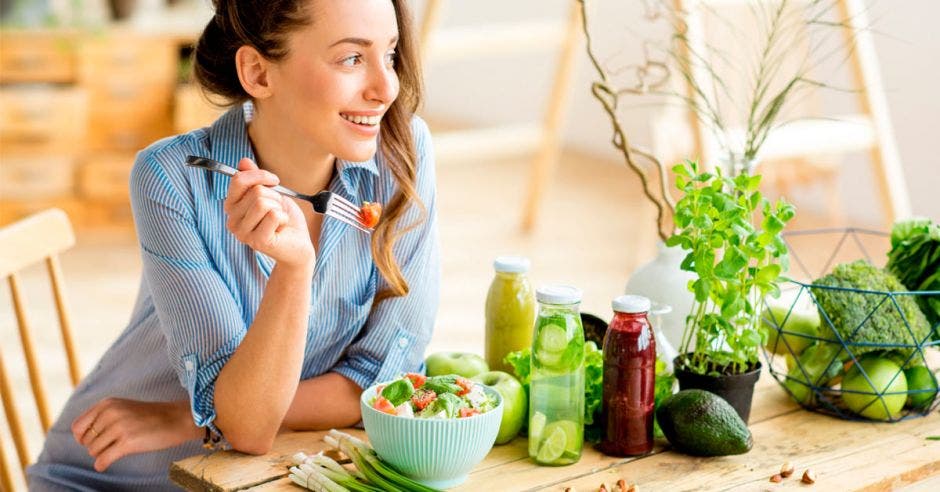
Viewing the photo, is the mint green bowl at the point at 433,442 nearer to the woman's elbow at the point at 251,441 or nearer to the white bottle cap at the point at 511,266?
the woman's elbow at the point at 251,441

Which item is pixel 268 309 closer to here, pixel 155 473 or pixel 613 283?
pixel 155 473

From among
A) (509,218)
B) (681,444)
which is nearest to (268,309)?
(681,444)

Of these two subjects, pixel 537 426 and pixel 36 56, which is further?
pixel 36 56

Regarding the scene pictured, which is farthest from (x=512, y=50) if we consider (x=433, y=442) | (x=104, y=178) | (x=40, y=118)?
(x=433, y=442)

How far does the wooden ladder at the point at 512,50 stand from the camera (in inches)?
Result: 163

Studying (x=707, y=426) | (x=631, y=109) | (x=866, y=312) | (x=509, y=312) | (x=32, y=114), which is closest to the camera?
(x=707, y=426)

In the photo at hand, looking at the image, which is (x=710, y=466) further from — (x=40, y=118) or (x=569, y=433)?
(x=40, y=118)

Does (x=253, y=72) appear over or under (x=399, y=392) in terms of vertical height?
over

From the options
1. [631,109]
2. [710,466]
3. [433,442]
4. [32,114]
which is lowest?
[710,466]

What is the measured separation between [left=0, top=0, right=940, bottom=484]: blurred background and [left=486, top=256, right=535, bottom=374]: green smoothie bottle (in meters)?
2.14

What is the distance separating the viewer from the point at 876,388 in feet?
5.09

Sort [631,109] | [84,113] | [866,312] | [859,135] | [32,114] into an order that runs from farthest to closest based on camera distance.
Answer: [631,109] < [84,113] < [32,114] < [859,135] < [866,312]

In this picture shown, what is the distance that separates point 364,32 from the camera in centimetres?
155

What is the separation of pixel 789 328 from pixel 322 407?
25.3 inches
